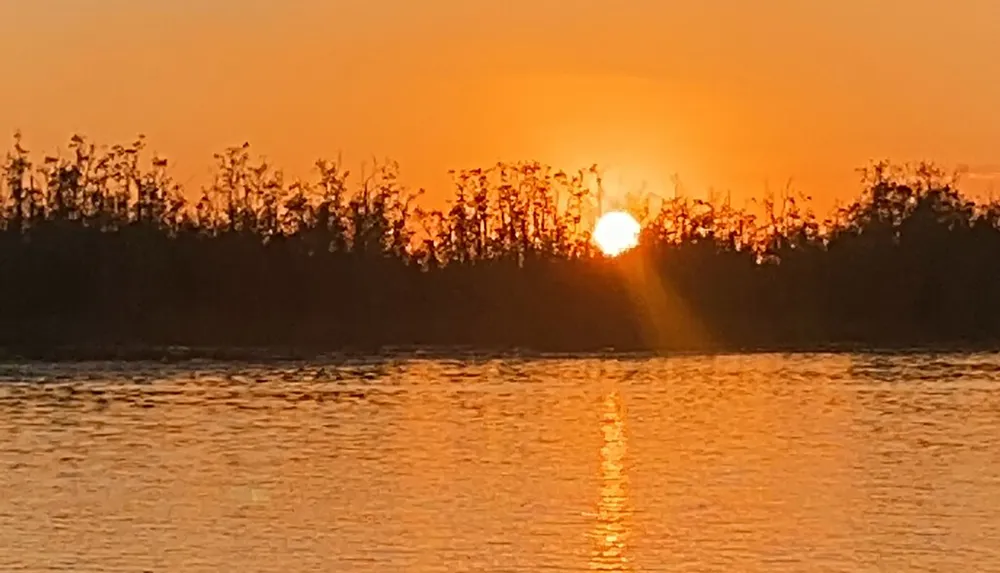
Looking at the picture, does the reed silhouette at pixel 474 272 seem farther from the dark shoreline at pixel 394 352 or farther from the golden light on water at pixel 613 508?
the golden light on water at pixel 613 508

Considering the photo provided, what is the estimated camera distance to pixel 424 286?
7025cm

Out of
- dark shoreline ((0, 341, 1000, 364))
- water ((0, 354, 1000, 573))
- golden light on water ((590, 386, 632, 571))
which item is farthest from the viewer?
dark shoreline ((0, 341, 1000, 364))

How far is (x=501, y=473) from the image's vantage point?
31156 millimetres

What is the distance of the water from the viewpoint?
23.3 meters

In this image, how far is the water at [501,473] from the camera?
2327 centimetres

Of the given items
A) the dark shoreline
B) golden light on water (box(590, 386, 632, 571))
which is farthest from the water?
the dark shoreline

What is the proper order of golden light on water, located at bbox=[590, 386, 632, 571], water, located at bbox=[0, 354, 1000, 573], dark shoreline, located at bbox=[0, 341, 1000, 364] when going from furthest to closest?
1. dark shoreline, located at bbox=[0, 341, 1000, 364]
2. water, located at bbox=[0, 354, 1000, 573]
3. golden light on water, located at bbox=[590, 386, 632, 571]

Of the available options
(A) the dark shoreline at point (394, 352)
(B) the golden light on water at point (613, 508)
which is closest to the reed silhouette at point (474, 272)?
(A) the dark shoreline at point (394, 352)

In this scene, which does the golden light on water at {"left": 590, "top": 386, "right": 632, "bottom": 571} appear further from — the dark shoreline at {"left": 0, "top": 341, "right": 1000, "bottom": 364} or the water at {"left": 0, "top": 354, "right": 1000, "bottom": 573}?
the dark shoreline at {"left": 0, "top": 341, "right": 1000, "bottom": 364}

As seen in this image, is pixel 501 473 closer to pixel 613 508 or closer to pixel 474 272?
pixel 613 508

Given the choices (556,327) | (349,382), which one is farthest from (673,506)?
(556,327)

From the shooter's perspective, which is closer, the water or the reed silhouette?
the water

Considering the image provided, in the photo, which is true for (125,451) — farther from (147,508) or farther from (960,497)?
(960,497)

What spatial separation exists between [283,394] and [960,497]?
23147 millimetres
